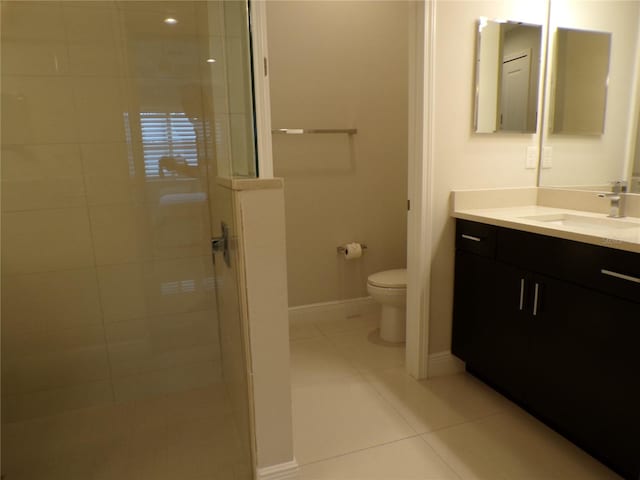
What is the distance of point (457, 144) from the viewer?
213cm

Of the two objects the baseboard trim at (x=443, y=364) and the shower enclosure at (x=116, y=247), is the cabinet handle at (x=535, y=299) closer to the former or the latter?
the baseboard trim at (x=443, y=364)

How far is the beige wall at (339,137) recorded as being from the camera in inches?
109

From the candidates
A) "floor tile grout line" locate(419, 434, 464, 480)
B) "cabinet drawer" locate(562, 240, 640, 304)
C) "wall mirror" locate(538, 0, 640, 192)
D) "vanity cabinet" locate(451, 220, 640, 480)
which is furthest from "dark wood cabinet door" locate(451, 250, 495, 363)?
"wall mirror" locate(538, 0, 640, 192)

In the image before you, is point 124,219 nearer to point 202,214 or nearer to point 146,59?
point 202,214

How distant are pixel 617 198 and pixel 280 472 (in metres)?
1.81

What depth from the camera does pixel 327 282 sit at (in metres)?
3.13

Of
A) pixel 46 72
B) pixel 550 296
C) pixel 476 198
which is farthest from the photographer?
pixel 476 198

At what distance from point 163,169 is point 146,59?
0.50 meters

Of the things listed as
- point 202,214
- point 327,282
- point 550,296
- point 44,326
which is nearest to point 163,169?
point 202,214

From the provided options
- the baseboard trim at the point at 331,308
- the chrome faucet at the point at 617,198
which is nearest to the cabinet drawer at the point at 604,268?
the chrome faucet at the point at 617,198

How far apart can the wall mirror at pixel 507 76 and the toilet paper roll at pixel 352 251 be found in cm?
120

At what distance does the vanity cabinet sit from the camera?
1.43 meters

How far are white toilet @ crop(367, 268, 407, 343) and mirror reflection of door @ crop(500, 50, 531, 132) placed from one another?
3.51ft

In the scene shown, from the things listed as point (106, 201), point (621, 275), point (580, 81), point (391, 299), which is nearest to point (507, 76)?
point (580, 81)
